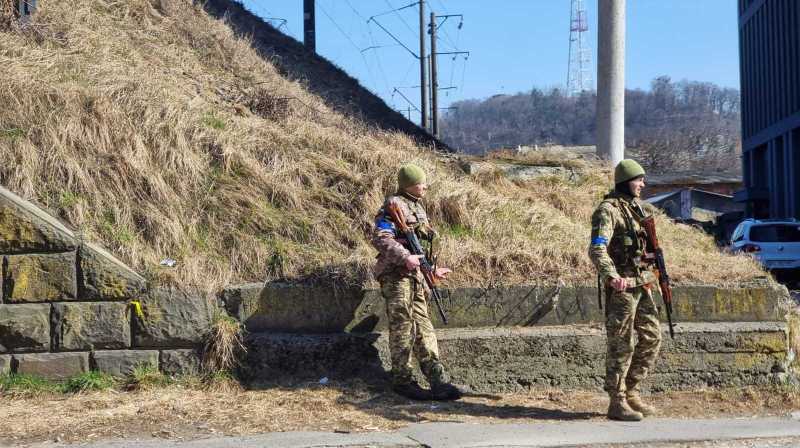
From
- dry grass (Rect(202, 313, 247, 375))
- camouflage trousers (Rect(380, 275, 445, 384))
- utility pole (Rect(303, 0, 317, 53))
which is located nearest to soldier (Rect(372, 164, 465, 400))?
camouflage trousers (Rect(380, 275, 445, 384))

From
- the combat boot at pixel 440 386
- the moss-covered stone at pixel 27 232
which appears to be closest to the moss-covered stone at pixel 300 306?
the combat boot at pixel 440 386

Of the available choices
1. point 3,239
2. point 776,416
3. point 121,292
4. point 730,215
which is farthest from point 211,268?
point 730,215

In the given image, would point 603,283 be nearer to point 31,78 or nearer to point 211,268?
point 211,268

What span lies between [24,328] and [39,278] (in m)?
0.42

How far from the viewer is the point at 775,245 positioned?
17406mm

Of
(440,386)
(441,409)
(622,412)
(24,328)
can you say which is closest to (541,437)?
(622,412)

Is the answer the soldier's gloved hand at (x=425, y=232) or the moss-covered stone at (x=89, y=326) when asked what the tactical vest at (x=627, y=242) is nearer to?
the soldier's gloved hand at (x=425, y=232)

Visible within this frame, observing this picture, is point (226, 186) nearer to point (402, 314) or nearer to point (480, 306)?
point (402, 314)

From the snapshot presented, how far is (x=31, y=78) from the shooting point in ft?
28.1

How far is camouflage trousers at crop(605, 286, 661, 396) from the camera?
611 centimetres

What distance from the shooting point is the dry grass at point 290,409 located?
5816 millimetres

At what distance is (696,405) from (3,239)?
5766mm

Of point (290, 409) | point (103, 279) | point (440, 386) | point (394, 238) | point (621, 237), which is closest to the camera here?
point (621, 237)

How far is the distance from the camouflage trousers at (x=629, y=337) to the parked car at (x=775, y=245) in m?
11.8
